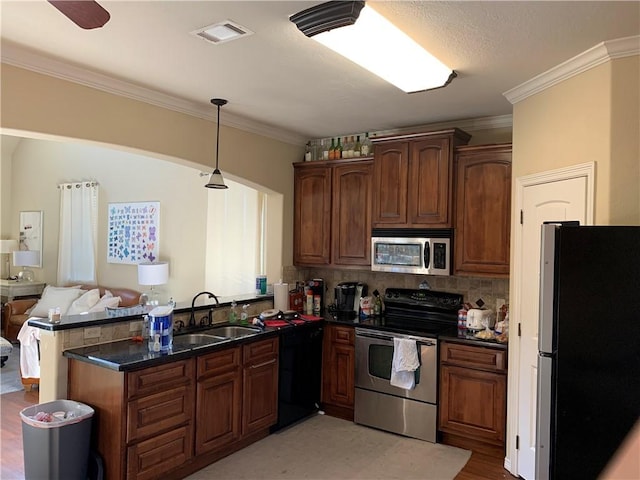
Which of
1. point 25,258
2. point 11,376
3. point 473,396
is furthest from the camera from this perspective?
point 25,258

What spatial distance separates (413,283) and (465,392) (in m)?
1.18

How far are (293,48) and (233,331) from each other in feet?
7.67

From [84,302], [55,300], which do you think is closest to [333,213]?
[84,302]

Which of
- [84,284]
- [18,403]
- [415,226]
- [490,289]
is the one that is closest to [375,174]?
[415,226]

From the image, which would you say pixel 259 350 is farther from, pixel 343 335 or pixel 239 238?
pixel 239 238

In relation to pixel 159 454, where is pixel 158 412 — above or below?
above

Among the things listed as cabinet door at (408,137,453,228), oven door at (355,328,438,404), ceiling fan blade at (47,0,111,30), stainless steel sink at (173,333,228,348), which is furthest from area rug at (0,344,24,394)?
ceiling fan blade at (47,0,111,30)

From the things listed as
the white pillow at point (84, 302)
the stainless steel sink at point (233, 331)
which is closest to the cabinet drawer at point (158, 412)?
the stainless steel sink at point (233, 331)

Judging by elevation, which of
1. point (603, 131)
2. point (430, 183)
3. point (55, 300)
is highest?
point (603, 131)

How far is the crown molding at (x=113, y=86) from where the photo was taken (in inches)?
111

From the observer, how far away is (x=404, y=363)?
153 inches

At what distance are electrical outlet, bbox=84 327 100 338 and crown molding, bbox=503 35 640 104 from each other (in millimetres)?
3272

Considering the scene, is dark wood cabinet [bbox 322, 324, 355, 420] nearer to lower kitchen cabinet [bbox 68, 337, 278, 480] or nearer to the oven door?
the oven door

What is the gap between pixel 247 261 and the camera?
5.12 meters
